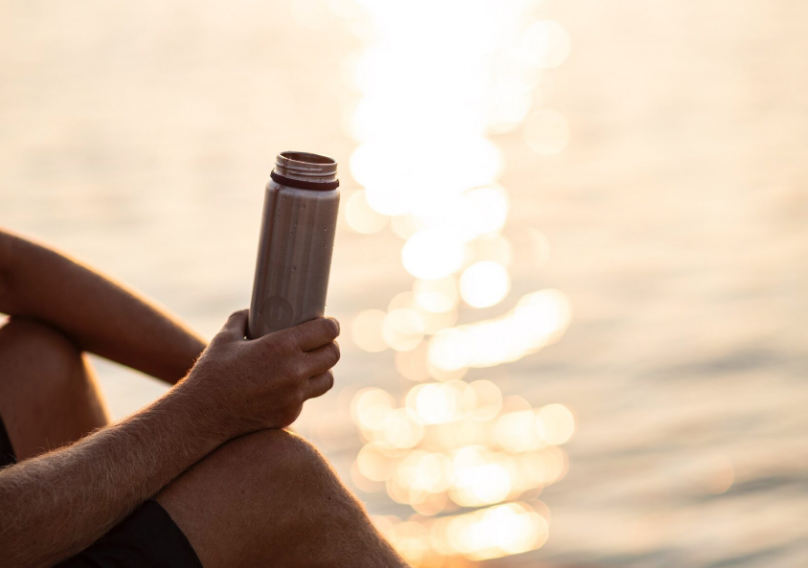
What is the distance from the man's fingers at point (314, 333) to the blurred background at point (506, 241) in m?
2.44

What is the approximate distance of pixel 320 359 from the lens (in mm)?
2102

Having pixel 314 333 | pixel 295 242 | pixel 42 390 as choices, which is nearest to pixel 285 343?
pixel 314 333

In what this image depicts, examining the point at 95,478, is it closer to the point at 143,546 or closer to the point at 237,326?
the point at 143,546

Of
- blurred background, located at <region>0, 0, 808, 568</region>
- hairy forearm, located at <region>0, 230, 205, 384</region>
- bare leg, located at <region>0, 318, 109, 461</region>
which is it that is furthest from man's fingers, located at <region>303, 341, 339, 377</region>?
blurred background, located at <region>0, 0, 808, 568</region>

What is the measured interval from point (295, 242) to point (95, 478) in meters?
0.58

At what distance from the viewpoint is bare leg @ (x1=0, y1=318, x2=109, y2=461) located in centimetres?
228

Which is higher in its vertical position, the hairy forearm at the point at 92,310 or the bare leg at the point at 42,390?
the hairy forearm at the point at 92,310

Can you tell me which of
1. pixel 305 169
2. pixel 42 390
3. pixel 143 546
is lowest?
pixel 143 546

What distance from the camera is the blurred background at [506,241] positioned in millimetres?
4965

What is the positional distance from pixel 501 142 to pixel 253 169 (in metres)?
2.51

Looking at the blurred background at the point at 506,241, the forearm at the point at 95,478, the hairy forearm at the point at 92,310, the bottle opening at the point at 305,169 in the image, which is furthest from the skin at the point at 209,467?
the blurred background at the point at 506,241

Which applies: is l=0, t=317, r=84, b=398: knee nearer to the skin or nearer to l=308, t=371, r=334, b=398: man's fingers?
the skin

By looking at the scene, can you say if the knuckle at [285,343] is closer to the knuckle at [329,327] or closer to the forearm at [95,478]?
the knuckle at [329,327]

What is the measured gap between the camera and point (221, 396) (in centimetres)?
198
